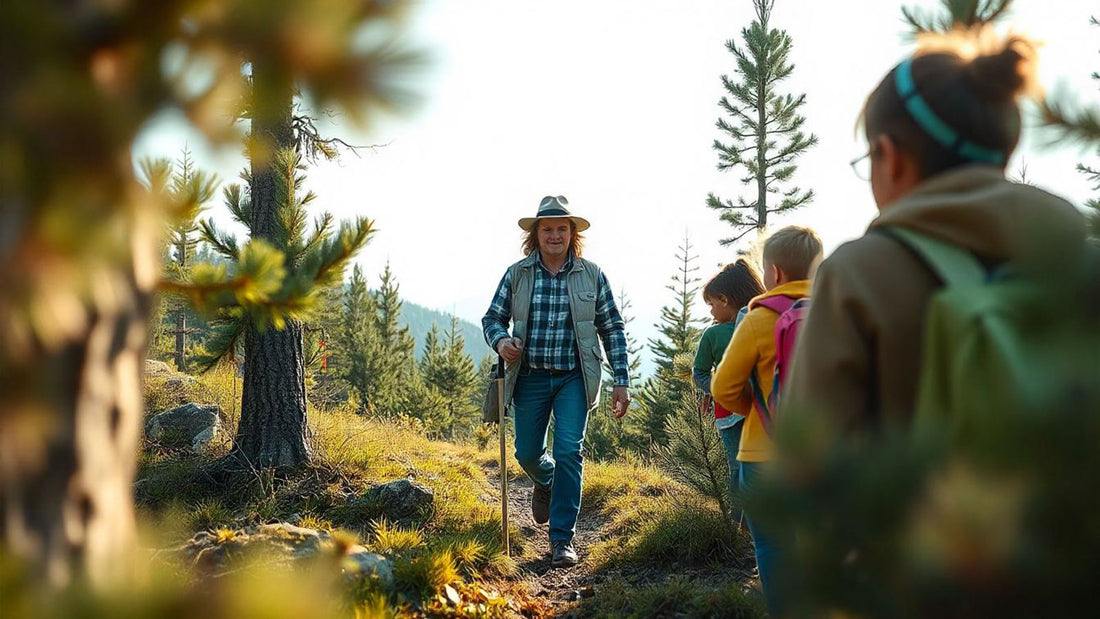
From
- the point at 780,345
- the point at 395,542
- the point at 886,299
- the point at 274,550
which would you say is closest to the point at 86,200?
the point at 886,299

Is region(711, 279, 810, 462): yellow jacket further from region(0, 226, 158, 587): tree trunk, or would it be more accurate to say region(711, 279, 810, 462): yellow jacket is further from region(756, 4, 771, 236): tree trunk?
region(756, 4, 771, 236): tree trunk

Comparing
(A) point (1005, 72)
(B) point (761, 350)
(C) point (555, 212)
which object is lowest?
(B) point (761, 350)

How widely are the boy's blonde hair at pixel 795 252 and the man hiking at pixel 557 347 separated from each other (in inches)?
84.3

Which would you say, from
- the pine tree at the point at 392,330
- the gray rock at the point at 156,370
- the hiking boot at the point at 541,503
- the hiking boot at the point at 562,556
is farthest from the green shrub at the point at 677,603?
the pine tree at the point at 392,330

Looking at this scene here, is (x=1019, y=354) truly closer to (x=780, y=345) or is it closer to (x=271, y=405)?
(x=780, y=345)

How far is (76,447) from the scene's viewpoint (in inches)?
37.4

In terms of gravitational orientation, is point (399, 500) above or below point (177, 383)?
below

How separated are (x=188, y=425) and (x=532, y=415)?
4014 mm

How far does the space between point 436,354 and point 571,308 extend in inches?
1651

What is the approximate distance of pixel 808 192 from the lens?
2261cm

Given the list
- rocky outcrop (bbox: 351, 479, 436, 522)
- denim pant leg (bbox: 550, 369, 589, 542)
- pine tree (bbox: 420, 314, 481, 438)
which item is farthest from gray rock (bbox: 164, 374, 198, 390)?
pine tree (bbox: 420, 314, 481, 438)

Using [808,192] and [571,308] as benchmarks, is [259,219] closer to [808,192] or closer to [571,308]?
[571,308]

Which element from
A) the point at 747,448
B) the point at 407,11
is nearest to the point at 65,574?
the point at 407,11

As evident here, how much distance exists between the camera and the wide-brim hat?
221 inches
